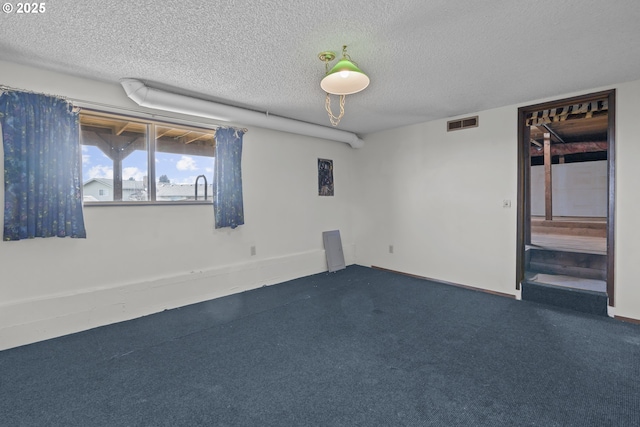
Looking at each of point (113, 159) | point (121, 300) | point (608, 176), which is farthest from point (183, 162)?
point (608, 176)

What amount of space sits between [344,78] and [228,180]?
217 cm

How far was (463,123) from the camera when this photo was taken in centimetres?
413

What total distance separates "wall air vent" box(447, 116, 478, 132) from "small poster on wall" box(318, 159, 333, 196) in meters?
1.99

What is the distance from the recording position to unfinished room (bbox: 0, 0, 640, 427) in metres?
1.88

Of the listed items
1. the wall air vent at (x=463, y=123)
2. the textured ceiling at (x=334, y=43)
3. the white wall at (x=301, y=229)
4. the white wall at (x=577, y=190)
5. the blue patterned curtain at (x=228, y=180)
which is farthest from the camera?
the white wall at (x=577, y=190)

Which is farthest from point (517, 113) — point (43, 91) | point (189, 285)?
point (43, 91)

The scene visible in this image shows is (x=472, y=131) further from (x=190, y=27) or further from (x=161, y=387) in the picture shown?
(x=161, y=387)

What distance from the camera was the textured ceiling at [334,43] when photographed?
6.12 feet

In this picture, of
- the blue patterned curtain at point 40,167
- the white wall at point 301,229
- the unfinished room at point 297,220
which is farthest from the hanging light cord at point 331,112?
the blue patterned curtain at point 40,167

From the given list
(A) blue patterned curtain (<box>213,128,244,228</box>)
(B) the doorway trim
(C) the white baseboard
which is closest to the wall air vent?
(B) the doorway trim

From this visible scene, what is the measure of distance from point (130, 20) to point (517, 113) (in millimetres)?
4107

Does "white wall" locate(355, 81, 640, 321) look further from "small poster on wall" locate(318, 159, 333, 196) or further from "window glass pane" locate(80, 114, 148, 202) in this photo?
"window glass pane" locate(80, 114, 148, 202)

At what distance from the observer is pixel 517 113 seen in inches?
144

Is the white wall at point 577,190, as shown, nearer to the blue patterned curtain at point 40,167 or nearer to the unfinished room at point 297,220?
the unfinished room at point 297,220
